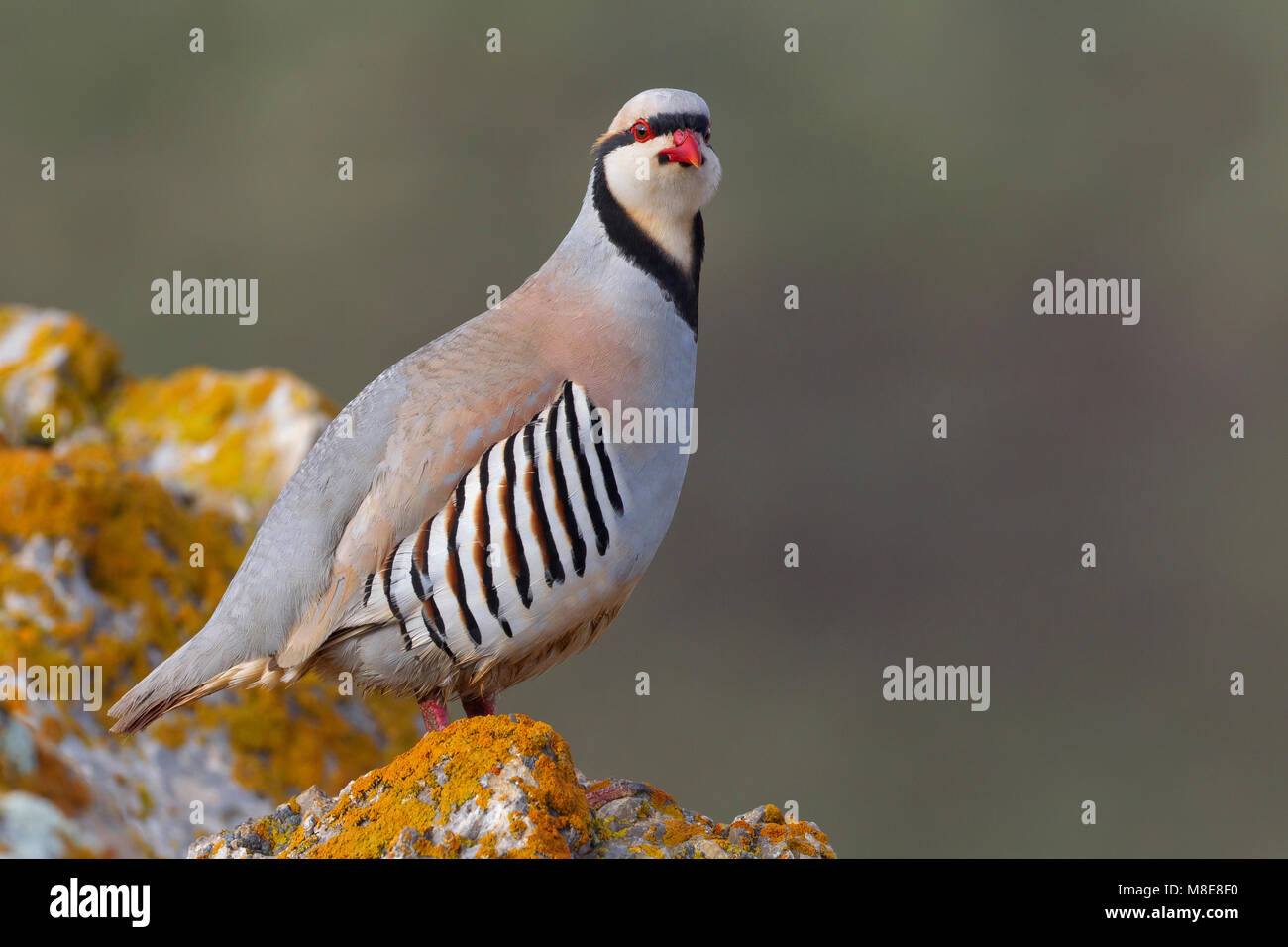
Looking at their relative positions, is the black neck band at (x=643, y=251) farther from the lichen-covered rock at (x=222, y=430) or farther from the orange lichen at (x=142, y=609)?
the lichen-covered rock at (x=222, y=430)

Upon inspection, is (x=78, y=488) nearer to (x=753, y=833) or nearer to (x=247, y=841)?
(x=247, y=841)

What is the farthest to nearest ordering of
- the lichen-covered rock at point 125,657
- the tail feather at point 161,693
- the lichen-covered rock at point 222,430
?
the lichen-covered rock at point 222,430 < the tail feather at point 161,693 < the lichen-covered rock at point 125,657

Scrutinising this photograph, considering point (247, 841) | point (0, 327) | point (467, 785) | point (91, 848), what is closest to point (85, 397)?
point (0, 327)

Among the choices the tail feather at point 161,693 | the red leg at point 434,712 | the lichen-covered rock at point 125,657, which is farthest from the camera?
the red leg at point 434,712

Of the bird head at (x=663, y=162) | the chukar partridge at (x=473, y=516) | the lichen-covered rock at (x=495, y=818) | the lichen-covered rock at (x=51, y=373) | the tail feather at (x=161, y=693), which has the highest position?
the bird head at (x=663, y=162)

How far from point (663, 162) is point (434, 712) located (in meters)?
2.11

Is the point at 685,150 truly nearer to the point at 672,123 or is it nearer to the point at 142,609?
the point at 672,123

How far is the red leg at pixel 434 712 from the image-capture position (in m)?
Result: 4.87

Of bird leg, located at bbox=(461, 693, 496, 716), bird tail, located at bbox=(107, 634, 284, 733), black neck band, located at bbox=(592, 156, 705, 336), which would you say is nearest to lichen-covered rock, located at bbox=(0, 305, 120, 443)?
bird tail, located at bbox=(107, 634, 284, 733)

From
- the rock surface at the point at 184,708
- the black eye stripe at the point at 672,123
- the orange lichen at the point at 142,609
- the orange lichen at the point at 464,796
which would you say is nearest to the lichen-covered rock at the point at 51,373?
the rock surface at the point at 184,708

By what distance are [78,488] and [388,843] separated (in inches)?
105

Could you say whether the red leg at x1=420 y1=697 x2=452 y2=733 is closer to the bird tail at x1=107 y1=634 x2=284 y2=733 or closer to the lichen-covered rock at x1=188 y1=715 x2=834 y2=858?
the bird tail at x1=107 y1=634 x2=284 y2=733

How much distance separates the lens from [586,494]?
4.73m

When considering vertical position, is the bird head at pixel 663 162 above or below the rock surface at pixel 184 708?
above
